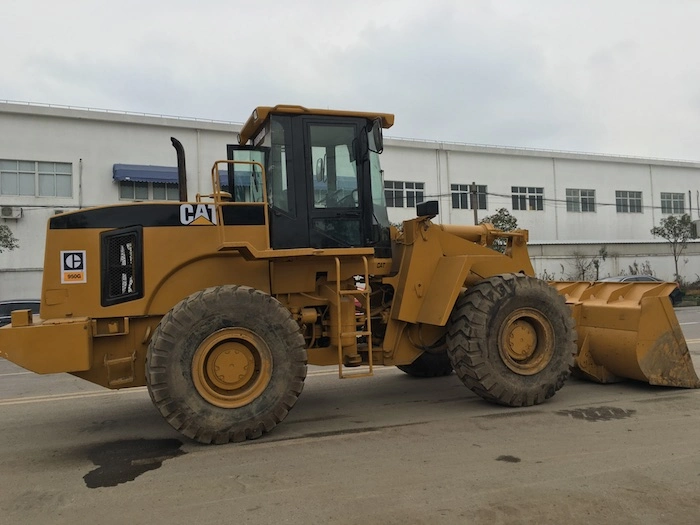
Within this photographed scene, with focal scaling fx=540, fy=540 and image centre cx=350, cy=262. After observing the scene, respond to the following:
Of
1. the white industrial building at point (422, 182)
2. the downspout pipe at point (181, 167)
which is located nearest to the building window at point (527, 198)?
the white industrial building at point (422, 182)

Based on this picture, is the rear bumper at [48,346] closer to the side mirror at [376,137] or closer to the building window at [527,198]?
the side mirror at [376,137]

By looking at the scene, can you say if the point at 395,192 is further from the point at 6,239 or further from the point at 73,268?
the point at 73,268

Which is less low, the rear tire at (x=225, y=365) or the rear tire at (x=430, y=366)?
the rear tire at (x=225, y=365)

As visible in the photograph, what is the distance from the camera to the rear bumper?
4746mm

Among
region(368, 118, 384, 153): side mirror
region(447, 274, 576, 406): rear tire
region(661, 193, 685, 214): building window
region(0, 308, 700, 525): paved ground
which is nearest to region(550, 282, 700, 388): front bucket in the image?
region(0, 308, 700, 525): paved ground

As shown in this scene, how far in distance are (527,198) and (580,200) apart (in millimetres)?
4662

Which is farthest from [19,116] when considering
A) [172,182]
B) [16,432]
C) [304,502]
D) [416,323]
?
[304,502]

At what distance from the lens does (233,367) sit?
502cm

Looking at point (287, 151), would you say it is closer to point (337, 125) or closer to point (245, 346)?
point (337, 125)

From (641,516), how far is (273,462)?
267 centimetres

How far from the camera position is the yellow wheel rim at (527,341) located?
5922 millimetres

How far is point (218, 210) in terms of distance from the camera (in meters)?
5.29

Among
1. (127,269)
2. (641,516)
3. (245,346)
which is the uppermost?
(127,269)

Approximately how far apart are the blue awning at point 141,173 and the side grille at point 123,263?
21.7m
